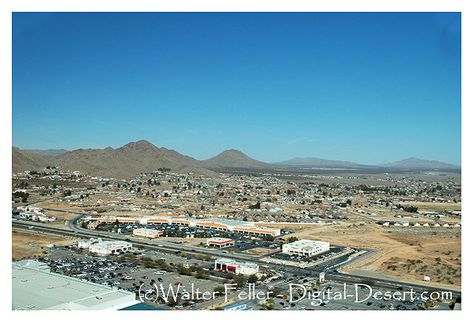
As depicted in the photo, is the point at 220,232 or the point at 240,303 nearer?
the point at 240,303

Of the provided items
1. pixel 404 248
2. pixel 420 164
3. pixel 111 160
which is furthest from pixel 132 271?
pixel 420 164

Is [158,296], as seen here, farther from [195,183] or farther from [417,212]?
[195,183]

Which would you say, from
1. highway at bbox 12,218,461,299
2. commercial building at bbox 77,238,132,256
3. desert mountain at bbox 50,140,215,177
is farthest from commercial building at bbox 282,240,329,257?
desert mountain at bbox 50,140,215,177

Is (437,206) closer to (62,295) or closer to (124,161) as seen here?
(62,295)

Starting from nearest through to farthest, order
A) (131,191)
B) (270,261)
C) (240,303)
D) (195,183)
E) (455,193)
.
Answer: (240,303) → (270,261) → (131,191) → (455,193) → (195,183)
